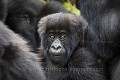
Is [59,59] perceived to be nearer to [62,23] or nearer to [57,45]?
[57,45]

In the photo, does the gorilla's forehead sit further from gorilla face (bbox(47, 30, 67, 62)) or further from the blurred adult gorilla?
the blurred adult gorilla

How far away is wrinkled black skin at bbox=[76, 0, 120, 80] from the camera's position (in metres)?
3.81

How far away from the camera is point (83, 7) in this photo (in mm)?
4051

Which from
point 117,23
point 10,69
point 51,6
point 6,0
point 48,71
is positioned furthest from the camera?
point 51,6

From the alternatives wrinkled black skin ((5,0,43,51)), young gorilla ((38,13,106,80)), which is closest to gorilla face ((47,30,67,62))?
young gorilla ((38,13,106,80))

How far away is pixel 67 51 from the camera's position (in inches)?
153

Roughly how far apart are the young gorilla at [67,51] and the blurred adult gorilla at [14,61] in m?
0.46

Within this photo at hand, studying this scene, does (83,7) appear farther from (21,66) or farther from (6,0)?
(6,0)

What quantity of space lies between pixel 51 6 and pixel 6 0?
0.68 m

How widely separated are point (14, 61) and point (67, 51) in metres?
0.80

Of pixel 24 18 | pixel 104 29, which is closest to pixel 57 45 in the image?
pixel 104 29

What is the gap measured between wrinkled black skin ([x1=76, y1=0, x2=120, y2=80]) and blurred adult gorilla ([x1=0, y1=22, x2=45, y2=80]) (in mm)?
788

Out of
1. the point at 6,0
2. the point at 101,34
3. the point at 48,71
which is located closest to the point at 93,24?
the point at 101,34

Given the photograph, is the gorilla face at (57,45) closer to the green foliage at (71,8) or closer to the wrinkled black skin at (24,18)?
the wrinkled black skin at (24,18)
